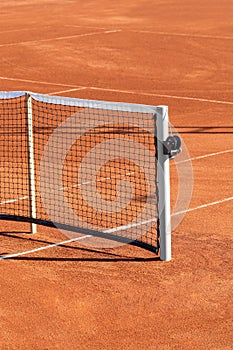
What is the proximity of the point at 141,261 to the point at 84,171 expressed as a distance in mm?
4649

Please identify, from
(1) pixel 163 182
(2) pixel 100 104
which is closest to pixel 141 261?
(1) pixel 163 182

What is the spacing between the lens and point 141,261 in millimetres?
12336

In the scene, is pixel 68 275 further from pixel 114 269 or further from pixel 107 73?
pixel 107 73

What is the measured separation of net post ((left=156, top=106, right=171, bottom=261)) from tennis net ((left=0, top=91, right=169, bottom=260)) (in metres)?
0.03

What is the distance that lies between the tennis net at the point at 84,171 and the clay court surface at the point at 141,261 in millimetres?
474

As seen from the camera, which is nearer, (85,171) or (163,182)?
(163,182)

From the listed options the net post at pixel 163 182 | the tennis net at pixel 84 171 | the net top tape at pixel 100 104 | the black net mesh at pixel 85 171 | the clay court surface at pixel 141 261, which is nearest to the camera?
the clay court surface at pixel 141 261

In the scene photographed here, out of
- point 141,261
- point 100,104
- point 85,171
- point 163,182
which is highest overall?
point 100,104

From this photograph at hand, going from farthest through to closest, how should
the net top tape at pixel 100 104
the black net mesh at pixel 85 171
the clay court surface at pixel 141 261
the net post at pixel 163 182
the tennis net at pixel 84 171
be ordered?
the black net mesh at pixel 85 171, the tennis net at pixel 84 171, the net top tape at pixel 100 104, the net post at pixel 163 182, the clay court surface at pixel 141 261

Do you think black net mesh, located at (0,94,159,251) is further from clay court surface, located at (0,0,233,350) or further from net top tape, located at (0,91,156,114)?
clay court surface, located at (0,0,233,350)

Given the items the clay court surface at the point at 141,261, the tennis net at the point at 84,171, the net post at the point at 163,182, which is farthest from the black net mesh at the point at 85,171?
the clay court surface at the point at 141,261

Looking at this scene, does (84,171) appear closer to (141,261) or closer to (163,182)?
(141,261)

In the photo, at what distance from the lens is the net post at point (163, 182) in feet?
39.3

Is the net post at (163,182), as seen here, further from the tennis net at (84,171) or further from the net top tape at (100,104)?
the net top tape at (100,104)
